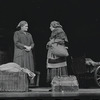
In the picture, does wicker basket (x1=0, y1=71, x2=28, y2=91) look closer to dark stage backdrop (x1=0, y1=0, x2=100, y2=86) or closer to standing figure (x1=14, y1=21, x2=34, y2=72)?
standing figure (x1=14, y1=21, x2=34, y2=72)

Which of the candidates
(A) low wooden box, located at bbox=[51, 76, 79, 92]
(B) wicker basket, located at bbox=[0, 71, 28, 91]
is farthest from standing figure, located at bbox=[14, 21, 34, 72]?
(A) low wooden box, located at bbox=[51, 76, 79, 92]

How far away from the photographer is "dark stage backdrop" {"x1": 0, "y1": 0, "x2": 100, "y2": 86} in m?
15.4

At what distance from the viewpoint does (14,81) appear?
12531mm

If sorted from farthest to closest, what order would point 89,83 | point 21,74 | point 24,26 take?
point 89,83 < point 24,26 < point 21,74

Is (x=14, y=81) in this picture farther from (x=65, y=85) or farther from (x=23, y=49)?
(x=23, y=49)

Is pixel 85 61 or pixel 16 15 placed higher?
pixel 16 15

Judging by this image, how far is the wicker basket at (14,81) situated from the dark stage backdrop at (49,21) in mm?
2650

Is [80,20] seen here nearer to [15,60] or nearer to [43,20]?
[43,20]

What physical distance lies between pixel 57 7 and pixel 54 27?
2.41m

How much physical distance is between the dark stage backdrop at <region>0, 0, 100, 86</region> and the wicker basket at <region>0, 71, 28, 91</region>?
8.70ft

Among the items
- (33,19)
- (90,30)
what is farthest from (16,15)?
(90,30)

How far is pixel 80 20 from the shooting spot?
15.5 metres

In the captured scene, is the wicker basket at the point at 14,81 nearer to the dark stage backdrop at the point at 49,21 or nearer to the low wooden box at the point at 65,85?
the low wooden box at the point at 65,85

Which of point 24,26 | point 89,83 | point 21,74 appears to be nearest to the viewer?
point 21,74
